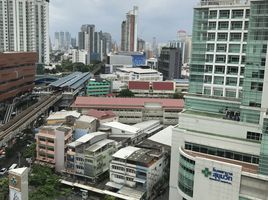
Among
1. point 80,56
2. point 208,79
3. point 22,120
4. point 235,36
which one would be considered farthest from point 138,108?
point 80,56

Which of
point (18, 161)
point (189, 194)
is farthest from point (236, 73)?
point (18, 161)

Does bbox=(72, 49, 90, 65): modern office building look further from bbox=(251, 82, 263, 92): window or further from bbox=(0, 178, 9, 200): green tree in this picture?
bbox=(251, 82, 263, 92): window

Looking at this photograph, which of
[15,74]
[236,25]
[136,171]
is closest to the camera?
[236,25]

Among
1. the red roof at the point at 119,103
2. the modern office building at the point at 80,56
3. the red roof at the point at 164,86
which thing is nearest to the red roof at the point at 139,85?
the red roof at the point at 164,86

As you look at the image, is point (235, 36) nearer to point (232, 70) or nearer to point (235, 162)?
point (232, 70)

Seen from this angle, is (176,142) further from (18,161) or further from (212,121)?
(18,161)

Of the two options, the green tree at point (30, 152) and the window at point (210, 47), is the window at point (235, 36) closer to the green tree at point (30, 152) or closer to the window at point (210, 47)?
the window at point (210, 47)
